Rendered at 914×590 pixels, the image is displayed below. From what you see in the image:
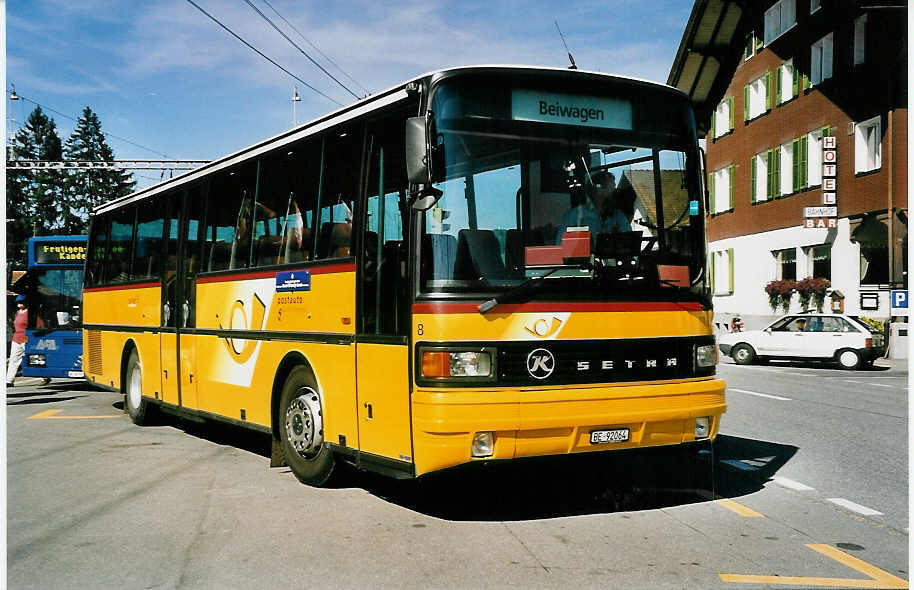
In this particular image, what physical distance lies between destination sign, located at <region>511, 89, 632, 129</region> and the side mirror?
0.72 m

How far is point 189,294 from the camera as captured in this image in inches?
464

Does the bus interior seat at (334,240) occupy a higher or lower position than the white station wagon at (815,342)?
higher

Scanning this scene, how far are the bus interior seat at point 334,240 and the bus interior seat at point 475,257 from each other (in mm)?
1527

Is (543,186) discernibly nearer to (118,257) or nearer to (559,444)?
(559,444)

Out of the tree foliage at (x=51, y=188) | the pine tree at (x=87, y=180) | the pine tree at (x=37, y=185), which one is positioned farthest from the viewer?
the pine tree at (x=87, y=180)

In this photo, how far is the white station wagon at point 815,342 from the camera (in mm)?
26688

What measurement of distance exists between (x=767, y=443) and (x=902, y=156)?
73.5ft

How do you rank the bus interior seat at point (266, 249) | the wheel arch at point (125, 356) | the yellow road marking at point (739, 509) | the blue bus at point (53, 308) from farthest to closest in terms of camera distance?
the blue bus at point (53, 308)
the wheel arch at point (125, 356)
the bus interior seat at point (266, 249)
the yellow road marking at point (739, 509)

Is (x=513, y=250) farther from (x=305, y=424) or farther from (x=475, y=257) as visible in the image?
(x=305, y=424)

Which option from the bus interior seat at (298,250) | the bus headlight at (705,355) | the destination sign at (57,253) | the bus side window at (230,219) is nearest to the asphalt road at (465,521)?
the bus headlight at (705,355)

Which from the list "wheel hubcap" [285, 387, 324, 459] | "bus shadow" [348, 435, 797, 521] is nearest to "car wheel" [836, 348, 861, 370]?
"bus shadow" [348, 435, 797, 521]

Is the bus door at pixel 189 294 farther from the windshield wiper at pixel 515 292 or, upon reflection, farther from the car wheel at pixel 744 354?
the car wheel at pixel 744 354

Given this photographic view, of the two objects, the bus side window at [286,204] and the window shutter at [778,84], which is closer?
the bus side window at [286,204]

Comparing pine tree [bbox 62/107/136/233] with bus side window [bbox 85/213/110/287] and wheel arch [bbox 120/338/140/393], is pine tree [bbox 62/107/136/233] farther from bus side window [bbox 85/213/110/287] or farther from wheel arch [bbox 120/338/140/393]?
wheel arch [bbox 120/338/140/393]
